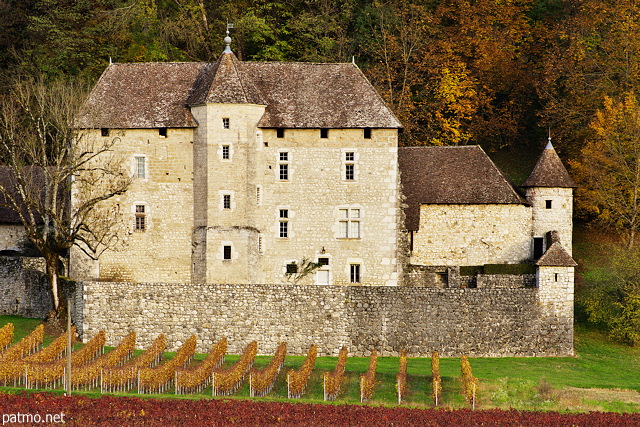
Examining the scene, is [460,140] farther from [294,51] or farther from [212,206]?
[212,206]

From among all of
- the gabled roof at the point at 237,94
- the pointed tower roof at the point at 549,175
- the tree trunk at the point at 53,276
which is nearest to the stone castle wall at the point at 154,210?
the gabled roof at the point at 237,94

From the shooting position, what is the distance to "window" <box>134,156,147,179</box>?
50.5 m

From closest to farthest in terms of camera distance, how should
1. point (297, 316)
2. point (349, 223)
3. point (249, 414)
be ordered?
1. point (249, 414)
2. point (297, 316)
3. point (349, 223)

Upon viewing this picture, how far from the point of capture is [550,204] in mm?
52812

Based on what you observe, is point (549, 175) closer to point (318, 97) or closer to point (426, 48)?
point (318, 97)

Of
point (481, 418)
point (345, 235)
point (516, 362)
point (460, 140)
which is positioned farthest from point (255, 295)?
point (460, 140)

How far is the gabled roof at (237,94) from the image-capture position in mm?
50062

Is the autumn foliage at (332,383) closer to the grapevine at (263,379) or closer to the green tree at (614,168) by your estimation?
the grapevine at (263,379)

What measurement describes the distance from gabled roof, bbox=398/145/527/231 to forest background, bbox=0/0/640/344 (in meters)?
6.00

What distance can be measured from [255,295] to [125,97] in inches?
489

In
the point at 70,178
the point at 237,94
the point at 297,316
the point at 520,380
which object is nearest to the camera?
the point at 520,380

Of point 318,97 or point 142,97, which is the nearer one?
point 142,97

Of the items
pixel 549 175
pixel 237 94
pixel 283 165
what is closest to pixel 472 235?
pixel 549 175

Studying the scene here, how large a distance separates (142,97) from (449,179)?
15166 mm
